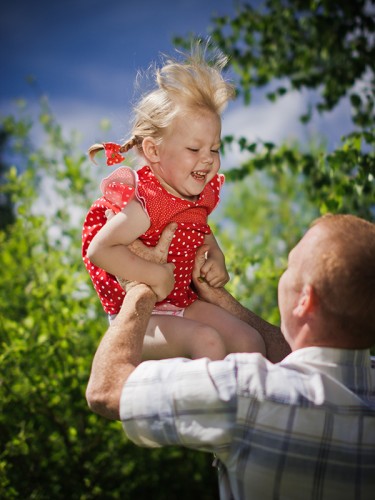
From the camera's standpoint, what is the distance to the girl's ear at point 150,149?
1.81 m

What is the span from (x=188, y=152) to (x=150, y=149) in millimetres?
123

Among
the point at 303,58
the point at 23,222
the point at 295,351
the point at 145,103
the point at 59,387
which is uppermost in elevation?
the point at 303,58

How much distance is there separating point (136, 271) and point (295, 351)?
1.57 ft

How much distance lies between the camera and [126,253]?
169 centimetres

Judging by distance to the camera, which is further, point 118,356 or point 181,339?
point 181,339

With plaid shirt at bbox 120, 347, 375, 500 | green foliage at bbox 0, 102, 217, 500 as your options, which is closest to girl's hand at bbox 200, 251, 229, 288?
plaid shirt at bbox 120, 347, 375, 500

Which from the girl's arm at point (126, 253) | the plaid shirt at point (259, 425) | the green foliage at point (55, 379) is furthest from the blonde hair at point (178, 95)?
the green foliage at point (55, 379)

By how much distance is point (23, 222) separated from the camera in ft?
13.0

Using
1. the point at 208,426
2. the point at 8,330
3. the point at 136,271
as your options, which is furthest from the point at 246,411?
the point at 8,330

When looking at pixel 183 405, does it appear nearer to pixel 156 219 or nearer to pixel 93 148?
pixel 156 219

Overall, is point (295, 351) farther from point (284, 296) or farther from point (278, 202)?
point (278, 202)

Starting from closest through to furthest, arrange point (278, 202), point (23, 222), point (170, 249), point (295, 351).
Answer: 1. point (295, 351)
2. point (170, 249)
3. point (23, 222)
4. point (278, 202)

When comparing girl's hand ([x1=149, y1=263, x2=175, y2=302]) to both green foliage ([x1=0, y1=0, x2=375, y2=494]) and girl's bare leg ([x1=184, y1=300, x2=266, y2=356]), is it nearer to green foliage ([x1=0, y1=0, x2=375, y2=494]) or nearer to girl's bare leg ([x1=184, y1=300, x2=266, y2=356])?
girl's bare leg ([x1=184, y1=300, x2=266, y2=356])

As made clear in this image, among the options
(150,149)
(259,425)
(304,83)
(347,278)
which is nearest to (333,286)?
(347,278)
